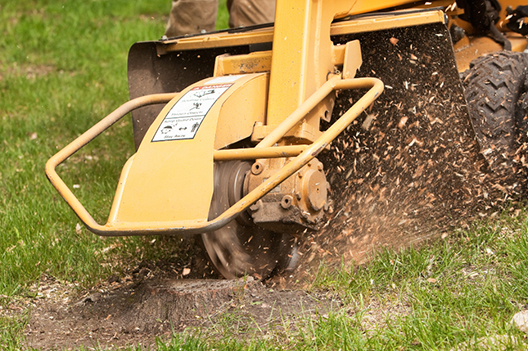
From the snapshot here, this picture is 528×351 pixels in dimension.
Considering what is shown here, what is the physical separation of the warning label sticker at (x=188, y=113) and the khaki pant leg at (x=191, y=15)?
1963mm

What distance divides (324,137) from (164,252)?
1.26m

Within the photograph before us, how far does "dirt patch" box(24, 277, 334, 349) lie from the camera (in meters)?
2.12

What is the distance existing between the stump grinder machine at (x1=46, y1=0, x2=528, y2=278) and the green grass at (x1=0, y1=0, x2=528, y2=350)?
8.6 inches

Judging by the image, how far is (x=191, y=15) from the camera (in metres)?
4.26

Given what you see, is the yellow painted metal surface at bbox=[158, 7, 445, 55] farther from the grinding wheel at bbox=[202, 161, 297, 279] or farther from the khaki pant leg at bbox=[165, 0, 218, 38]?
the khaki pant leg at bbox=[165, 0, 218, 38]

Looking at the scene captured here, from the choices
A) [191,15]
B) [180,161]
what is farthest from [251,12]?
[180,161]

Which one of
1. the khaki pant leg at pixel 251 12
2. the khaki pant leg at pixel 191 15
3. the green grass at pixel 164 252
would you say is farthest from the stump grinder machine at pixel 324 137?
the khaki pant leg at pixel 251 12

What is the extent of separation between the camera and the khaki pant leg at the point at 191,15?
4234 mm

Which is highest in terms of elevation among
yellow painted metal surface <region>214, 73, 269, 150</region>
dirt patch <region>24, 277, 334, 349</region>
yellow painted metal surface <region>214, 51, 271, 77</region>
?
yellow painted metal surface <region>214, 51, 271, 77</region>

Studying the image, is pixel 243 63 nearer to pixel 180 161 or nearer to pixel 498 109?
pixel 180 161

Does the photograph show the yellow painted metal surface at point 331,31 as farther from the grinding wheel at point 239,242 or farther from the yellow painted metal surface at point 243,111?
the grinding wheel at point 239,242

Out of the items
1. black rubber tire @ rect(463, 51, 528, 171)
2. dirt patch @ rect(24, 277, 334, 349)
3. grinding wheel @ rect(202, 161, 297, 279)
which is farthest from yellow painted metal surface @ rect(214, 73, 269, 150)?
black rubber tire @ rect(463, 51, 528, 171)

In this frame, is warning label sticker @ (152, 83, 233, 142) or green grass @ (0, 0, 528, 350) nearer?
green grass @ (0, 0, 528, 350)

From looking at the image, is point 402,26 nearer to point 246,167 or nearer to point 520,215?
point 246,167
